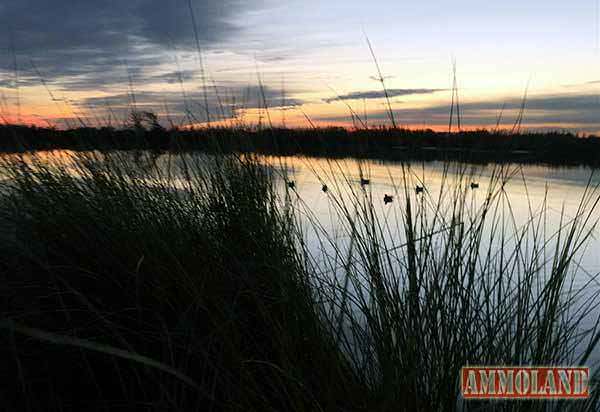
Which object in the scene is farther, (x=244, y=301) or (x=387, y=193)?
(x=387, y=193)

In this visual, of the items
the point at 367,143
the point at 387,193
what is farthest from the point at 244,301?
the point at 387,193

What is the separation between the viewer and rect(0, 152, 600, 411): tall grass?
1365 mm

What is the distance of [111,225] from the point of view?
2.31 meters

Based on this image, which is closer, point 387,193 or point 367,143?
point 367,143

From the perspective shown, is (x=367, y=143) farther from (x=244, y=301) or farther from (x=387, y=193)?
(x=387, y=193)

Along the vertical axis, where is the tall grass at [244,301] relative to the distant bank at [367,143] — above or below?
below

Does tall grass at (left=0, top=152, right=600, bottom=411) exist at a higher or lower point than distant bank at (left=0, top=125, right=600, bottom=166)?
lower

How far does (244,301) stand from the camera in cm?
196

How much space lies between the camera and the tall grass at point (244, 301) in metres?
1.37

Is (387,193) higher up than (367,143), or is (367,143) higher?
(367,143)

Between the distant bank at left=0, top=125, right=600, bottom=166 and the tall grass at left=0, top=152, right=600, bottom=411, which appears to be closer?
the tall grass at left=0, top=152, right=600, bottom=411

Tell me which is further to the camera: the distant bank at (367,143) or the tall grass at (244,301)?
the distant bank at (367,143)

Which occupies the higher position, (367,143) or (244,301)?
(367,143)

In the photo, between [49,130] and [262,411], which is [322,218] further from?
[262,411]
